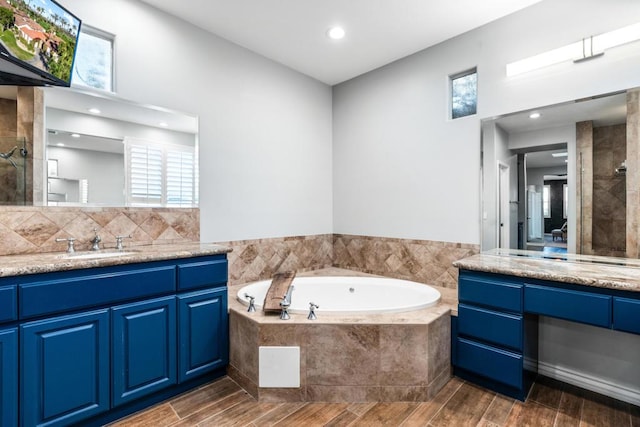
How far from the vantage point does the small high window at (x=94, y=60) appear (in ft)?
7.55

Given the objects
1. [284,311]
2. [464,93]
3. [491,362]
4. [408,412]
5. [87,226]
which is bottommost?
[408,412]

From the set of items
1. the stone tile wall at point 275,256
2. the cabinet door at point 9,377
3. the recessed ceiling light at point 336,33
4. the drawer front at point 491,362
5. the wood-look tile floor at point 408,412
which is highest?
the recessed ceiling light at point 336,33

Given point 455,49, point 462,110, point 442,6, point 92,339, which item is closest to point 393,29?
point 442,6

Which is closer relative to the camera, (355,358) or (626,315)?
(626,315)

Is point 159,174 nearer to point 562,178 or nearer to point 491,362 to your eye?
point 491,362

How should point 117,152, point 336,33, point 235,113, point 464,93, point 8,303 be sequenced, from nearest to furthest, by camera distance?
point 8,303, point 117,152, point 336,33, point 464,93, point 235,113

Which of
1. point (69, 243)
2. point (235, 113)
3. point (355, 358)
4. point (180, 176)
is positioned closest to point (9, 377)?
point (69, 243)

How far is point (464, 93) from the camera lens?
9.97ft

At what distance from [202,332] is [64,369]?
777 mm

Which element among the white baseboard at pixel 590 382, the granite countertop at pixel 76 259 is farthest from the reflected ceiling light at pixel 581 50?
the granite countertop at pixel 76 259

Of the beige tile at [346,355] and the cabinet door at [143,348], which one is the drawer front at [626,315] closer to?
the beige tile at [346,355]

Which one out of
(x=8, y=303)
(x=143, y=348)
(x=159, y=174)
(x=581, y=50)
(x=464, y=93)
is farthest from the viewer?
(x=464, y=93)

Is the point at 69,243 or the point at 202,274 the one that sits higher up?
the point at 69,243

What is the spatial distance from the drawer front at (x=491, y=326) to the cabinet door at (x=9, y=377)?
265cm
